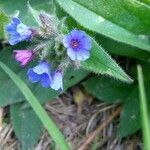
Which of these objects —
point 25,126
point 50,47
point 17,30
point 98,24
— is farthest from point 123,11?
point 25,126

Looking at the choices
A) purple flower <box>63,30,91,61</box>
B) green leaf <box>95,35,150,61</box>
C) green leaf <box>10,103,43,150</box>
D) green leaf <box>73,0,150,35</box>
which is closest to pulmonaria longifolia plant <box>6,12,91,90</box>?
purple flower <box>63,30,91,61</box>

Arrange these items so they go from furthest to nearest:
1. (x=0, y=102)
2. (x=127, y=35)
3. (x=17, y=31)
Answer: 1. (x=0, y=102)
2. (x=127, y=35)
3. (x=17, y=31)

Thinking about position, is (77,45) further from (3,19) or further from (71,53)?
(3,19)

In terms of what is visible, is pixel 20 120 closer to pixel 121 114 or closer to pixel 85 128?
pixel 85 128

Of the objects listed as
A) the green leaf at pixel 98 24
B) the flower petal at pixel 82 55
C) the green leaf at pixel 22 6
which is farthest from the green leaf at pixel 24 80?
the flower petal at pixel 82 55

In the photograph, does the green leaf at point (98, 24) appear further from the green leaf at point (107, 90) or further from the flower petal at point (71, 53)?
the green leaf at point (107, 90)

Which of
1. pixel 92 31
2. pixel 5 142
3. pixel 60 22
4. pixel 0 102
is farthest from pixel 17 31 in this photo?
pixel 5 142

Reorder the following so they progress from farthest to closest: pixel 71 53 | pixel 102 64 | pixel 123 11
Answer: pixel 123 11
pixel 102 64
pixel 71 53
